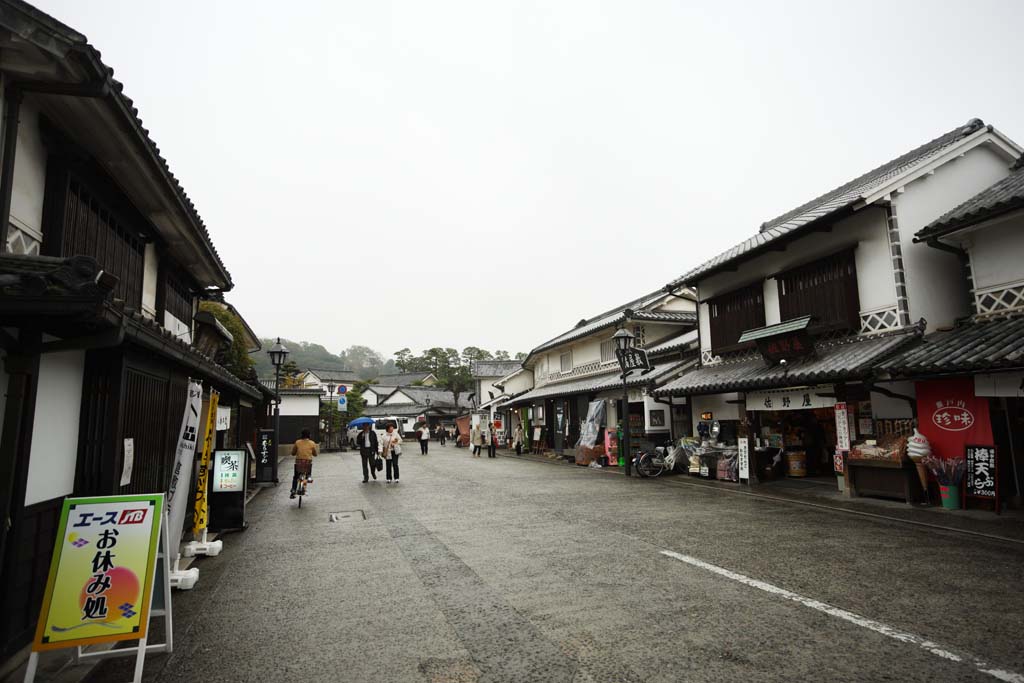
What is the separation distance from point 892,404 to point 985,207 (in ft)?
14.0

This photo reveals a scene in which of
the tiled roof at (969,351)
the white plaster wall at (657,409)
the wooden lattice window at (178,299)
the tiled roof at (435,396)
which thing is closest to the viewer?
the tiled roof at (969,351)

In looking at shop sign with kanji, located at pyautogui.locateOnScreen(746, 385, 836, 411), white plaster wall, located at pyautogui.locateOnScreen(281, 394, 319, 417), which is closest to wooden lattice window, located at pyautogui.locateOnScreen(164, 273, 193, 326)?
shop sign with kanji, located at pyautogui.locateOnScreen(746, 385, 836, 411)

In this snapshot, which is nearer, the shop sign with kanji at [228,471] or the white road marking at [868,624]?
the white road marking at [868,624]

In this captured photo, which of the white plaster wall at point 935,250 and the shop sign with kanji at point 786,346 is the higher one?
the white plaster wall at point 935,250

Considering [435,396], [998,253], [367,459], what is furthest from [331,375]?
[998,253]

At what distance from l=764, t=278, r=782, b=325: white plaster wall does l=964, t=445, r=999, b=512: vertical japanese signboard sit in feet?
19.5

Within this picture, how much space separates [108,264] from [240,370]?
1264 cm

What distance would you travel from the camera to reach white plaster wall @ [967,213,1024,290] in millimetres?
10367

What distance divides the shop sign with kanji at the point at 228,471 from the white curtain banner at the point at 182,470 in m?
3.39

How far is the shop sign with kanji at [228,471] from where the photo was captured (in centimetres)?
994

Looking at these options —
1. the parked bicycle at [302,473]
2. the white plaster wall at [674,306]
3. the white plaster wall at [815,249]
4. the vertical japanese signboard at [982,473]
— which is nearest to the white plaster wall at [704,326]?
the white plaster wall at [815,249]

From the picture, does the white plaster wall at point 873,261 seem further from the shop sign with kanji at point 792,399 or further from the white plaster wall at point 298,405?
the white plaster wall at point 298,405

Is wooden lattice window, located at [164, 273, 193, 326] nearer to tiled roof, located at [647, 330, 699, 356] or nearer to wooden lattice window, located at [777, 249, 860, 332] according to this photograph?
wooden lattice window, located at [777, 249, 860, 332]

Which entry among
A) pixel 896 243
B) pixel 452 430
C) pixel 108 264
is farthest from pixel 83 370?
pixel 452 430
